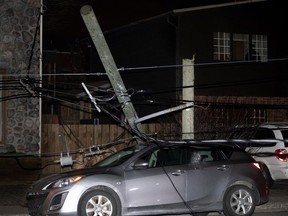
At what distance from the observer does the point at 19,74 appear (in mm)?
15516

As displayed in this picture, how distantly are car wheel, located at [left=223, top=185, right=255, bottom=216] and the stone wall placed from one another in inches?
291

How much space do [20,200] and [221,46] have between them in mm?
10643

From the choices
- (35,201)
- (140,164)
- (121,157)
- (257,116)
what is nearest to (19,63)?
(121,157)

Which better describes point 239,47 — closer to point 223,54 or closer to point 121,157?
point 223,54

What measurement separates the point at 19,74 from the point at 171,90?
20.2 feet

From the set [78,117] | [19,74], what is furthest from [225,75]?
[19,74]

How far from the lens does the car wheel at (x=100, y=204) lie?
923 cm

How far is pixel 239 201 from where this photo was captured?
10398mm

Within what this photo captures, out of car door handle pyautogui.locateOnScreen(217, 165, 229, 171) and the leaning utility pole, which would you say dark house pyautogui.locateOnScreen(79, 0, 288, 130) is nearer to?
the leaning utility pole

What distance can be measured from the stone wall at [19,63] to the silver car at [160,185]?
5.66 m

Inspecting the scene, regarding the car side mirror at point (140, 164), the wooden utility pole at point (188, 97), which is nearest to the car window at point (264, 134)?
the wooden utility pole at point (188, 97)

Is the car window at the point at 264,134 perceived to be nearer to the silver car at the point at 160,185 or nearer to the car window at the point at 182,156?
the silver car at the point at 160,185

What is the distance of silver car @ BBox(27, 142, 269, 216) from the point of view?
9312 millimetres

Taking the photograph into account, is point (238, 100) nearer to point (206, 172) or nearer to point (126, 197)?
point (206, 172)
